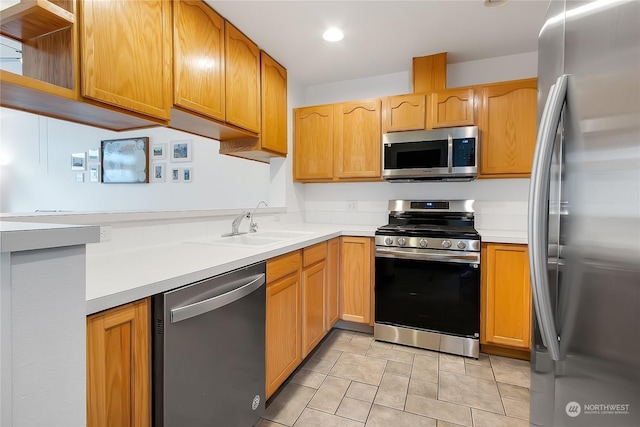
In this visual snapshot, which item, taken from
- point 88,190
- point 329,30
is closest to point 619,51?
point 329,30

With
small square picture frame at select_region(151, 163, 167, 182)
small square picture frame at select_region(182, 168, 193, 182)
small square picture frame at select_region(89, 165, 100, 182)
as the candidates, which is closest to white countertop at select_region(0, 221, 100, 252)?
small square picture frame at select_region(182, 168, 193, 182)

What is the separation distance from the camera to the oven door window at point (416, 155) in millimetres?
2539

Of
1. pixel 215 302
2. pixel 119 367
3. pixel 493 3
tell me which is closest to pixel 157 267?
pixel 215 302

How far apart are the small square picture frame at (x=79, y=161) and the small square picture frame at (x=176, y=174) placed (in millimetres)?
1396

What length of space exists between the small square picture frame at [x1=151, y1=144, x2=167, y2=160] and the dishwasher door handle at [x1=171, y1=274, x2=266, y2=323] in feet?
8.86

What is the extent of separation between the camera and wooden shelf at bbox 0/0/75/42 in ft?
3.74

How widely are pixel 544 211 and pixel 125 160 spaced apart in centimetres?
426

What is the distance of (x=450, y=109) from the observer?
2.60m

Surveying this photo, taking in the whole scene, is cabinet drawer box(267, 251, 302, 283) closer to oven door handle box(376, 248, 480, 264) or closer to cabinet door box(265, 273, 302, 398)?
cabinet door box(265, 273, 302, 398)

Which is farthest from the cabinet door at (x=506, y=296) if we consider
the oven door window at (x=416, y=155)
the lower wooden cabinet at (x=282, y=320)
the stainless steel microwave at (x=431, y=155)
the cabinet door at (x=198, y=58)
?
the cabinet door at (x=198, y=58)

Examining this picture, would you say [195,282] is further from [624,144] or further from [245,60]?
[245,60]

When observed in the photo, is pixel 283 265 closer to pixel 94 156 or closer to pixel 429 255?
pixel 429 255

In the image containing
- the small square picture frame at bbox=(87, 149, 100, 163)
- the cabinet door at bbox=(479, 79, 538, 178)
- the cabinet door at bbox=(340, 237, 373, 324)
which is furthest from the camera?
the small square picture frame at bbox=(87, 149, 100, 163)

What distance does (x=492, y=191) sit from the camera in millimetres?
2754
